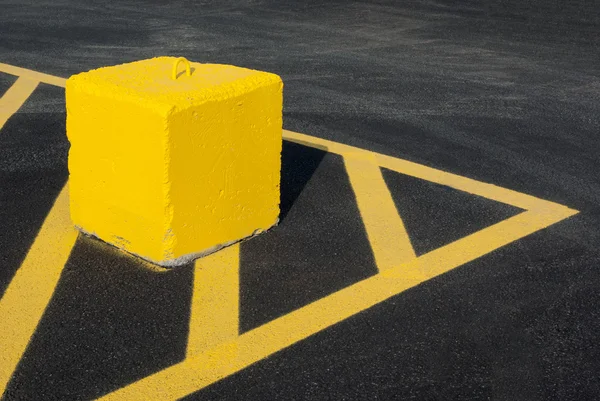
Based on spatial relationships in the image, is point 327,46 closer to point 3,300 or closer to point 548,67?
point 548,67

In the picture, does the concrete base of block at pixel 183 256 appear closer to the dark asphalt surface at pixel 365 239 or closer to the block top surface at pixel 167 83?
the dark asphalt surface at pixel 365 239

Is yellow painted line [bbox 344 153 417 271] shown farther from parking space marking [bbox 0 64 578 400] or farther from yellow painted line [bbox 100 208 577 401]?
yellow painted line [bbox 100 208 577 401]

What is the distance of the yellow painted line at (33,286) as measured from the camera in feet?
12.6

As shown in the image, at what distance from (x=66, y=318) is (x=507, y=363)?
204 cm

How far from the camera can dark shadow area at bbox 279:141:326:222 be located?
18.6ft

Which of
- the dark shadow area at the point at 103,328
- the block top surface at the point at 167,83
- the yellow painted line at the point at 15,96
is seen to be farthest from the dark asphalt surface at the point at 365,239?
the block top surface at the point at 167,83

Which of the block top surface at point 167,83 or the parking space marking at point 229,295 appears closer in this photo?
the parking space marking at point 229,295

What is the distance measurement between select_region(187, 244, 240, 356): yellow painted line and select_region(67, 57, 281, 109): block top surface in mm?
903

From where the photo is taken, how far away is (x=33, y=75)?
861 centimetres

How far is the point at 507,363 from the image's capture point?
3.82 meters

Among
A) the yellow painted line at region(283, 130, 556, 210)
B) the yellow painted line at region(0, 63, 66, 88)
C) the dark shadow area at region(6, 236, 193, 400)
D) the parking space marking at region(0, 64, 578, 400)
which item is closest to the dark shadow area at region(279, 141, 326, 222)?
the yellow painted line at region(283, 130, 556, 210)

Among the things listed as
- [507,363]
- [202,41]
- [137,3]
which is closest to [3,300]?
Result: [507,363]

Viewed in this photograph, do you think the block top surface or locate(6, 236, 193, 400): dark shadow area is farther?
the block top surface

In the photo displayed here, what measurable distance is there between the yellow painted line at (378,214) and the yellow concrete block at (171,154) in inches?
29.4
